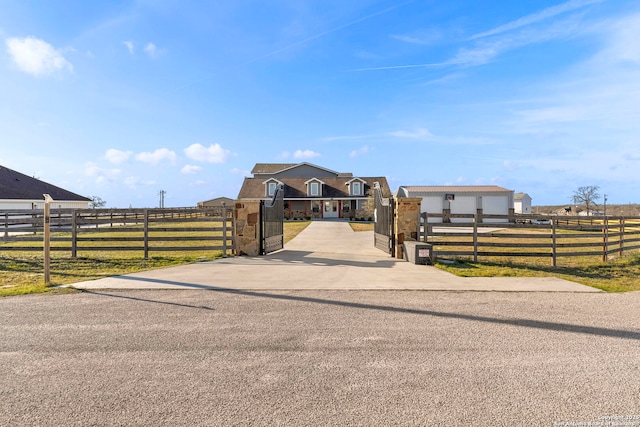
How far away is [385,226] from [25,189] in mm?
36197

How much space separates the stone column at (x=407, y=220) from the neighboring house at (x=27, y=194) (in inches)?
1198

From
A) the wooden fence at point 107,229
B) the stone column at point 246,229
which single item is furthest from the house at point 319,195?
the stone column at point 246,229

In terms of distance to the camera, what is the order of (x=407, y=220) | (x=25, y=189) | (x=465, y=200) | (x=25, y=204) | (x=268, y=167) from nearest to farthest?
(x=407, y=220)
(x=25, y=204)
(x=25, y=189)
(x=465, y=200)
(x=268, y=167)

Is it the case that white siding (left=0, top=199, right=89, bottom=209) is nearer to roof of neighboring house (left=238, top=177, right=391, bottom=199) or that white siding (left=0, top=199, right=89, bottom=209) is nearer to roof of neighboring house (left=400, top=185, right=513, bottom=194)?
roof of neighboring house (left=238, top=177, right=391, bottom=199)

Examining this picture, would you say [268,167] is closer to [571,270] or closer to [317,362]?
[571,270]

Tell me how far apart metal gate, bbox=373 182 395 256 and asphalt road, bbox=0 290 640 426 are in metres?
6.60

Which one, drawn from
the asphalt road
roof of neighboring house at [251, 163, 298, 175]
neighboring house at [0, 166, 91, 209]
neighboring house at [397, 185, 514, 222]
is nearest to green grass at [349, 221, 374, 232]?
neighboring house at [397, 185, 514, 222]

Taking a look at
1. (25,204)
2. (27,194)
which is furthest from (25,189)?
(25,204)

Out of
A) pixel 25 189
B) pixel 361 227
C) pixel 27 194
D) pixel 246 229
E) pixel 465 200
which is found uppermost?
pixel 25 189

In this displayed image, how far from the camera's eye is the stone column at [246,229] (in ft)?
40.1

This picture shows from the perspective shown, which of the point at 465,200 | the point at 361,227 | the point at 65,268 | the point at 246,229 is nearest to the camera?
the point at 65,268

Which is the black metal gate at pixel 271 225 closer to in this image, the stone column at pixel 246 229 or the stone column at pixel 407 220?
the stone column at pixel 246 229

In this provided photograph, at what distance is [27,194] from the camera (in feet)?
107

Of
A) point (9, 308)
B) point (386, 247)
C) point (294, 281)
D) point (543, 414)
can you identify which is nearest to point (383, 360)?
point (543, 414)
